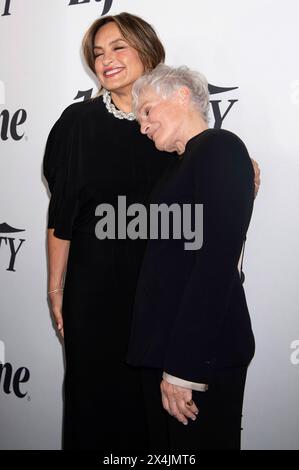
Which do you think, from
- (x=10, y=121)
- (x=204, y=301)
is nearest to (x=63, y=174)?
(x=10, y=121)

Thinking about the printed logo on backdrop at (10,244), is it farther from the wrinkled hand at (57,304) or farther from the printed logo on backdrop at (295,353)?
the printed logo on backdrop at (295,353)

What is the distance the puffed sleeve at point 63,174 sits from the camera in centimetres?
136

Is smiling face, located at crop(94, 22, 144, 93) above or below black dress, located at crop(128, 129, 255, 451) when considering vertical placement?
above

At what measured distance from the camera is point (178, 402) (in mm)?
939

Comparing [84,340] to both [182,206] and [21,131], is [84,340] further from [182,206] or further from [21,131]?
[21,131]

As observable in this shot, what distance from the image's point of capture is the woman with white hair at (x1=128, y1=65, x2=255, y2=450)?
2.92ft

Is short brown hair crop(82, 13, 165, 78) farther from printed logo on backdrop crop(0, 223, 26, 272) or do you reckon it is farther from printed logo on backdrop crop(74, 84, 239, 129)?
printed logo on backdrop crop(0, 223, 26, 272)

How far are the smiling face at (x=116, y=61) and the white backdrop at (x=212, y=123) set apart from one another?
13.8 inches

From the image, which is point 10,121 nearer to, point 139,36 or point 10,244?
point 10,244

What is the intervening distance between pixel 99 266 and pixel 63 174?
276 millimetres

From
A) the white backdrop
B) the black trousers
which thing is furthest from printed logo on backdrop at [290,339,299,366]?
the black trousers

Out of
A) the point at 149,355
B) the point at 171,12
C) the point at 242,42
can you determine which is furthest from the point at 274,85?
the point at 149,355

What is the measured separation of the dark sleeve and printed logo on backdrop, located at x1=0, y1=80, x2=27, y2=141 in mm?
1087
